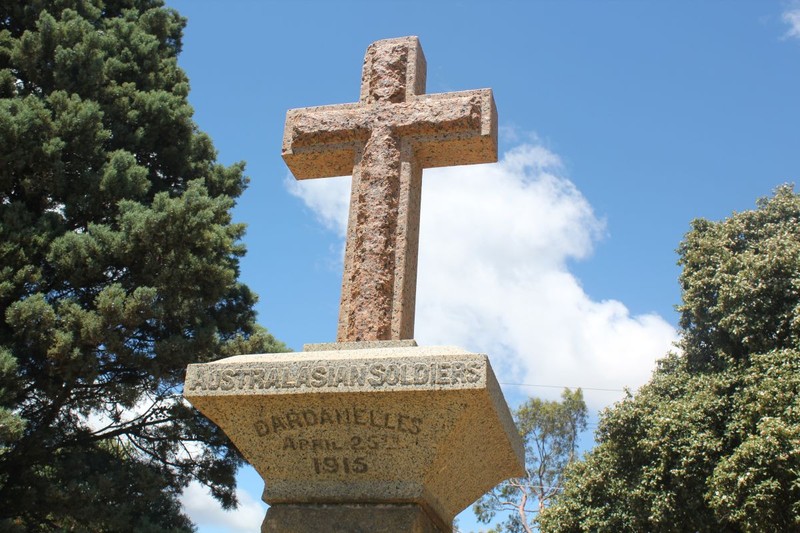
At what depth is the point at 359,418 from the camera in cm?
351

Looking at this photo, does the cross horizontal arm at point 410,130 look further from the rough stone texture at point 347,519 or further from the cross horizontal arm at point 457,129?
the rough stone texture at point 347,519

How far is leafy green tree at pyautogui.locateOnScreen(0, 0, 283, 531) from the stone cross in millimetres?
5555

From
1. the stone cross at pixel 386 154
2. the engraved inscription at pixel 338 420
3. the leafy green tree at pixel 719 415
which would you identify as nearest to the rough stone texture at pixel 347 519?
the engraved inscription at pixel 338 420

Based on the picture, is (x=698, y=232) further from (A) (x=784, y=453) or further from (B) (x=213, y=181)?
(B) (x=213, y=181)

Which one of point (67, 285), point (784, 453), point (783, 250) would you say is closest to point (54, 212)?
point (67, 285)

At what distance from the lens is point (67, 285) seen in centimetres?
1040

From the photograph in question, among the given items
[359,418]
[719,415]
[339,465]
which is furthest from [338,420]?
[719,415]

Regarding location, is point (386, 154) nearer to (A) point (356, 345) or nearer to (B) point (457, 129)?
(B) point (457, 129)

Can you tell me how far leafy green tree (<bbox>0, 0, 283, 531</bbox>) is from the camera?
377 inches

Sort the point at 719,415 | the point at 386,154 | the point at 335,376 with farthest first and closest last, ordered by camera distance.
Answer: the point at 719,415
the point at 386,154
the point at 335,376

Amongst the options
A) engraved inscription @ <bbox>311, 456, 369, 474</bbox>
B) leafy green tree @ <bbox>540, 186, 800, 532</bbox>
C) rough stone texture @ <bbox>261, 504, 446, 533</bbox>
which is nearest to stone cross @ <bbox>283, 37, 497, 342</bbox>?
engraved inscription @ <bbox>311, 456, 369, 474</bbox>

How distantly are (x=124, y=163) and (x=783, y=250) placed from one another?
1032 cm

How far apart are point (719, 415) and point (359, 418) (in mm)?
10213

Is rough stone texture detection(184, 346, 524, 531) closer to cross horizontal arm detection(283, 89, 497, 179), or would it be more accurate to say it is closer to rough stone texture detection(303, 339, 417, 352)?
rough stone texture detection(303, 339, 417, 352)
